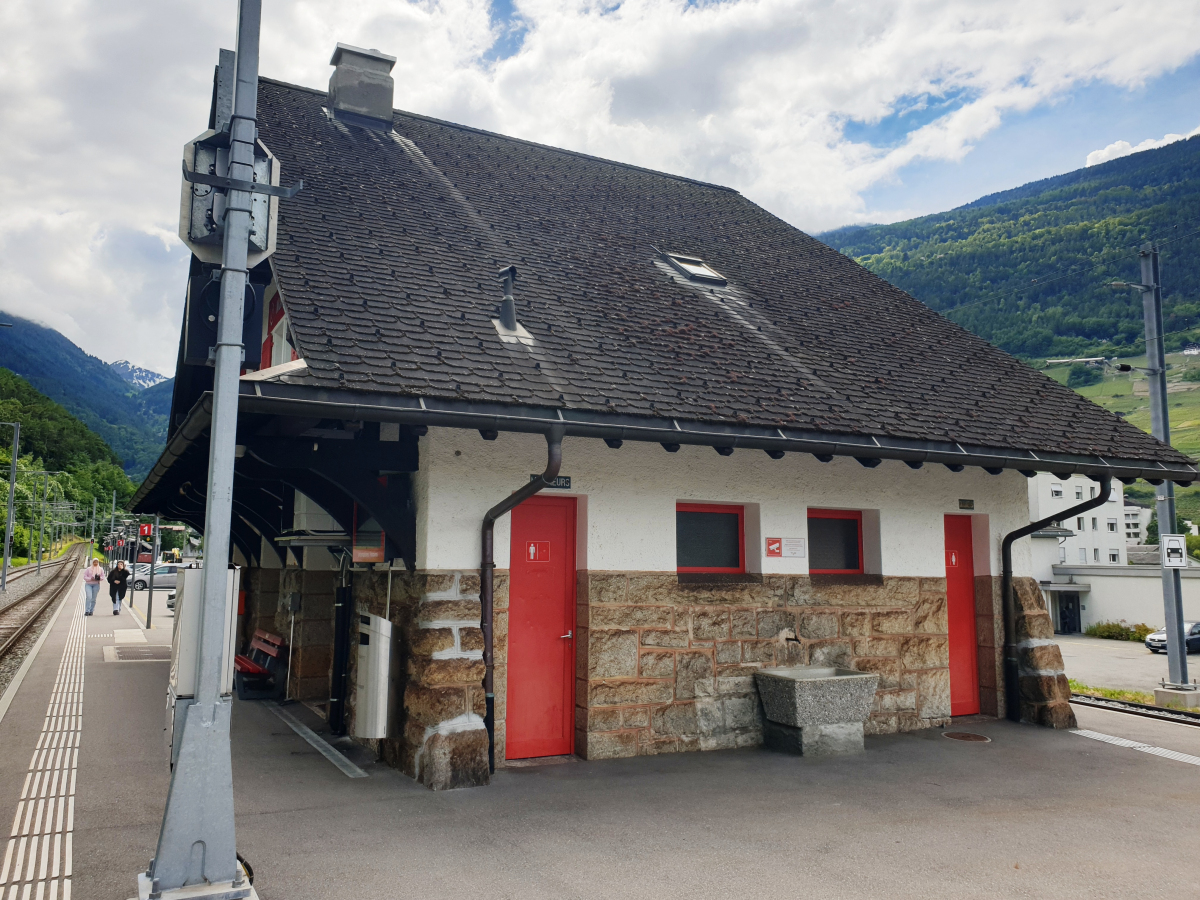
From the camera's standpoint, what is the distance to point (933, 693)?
9.30m

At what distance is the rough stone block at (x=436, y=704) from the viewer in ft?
21.6

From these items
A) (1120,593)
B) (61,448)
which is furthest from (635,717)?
(61,448)

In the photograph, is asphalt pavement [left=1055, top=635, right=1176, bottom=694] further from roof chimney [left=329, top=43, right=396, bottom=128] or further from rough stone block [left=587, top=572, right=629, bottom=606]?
roof chimney [left=329, top=43, right=396, bottom=128]

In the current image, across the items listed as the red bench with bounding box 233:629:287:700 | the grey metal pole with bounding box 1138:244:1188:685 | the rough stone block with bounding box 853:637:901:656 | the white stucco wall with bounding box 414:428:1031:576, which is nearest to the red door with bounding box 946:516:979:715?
the white stucco wall with bounding box 414:428:1031:576

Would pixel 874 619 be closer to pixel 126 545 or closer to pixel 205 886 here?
pixel 205 886

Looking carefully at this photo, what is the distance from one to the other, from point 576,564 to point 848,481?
9.95ft

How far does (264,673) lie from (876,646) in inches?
302

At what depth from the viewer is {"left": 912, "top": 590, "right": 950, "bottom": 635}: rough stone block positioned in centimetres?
931

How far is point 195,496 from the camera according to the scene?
12797 millimetres

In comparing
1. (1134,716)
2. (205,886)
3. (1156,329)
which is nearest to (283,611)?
(205,886)

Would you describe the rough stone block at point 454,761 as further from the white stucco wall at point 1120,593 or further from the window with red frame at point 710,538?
the white stucco wall at point 1120,593

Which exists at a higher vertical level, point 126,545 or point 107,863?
point 126,545

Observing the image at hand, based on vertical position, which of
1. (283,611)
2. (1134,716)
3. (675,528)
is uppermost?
(675,528)

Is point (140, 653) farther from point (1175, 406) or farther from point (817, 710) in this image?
point (1175, 406)
